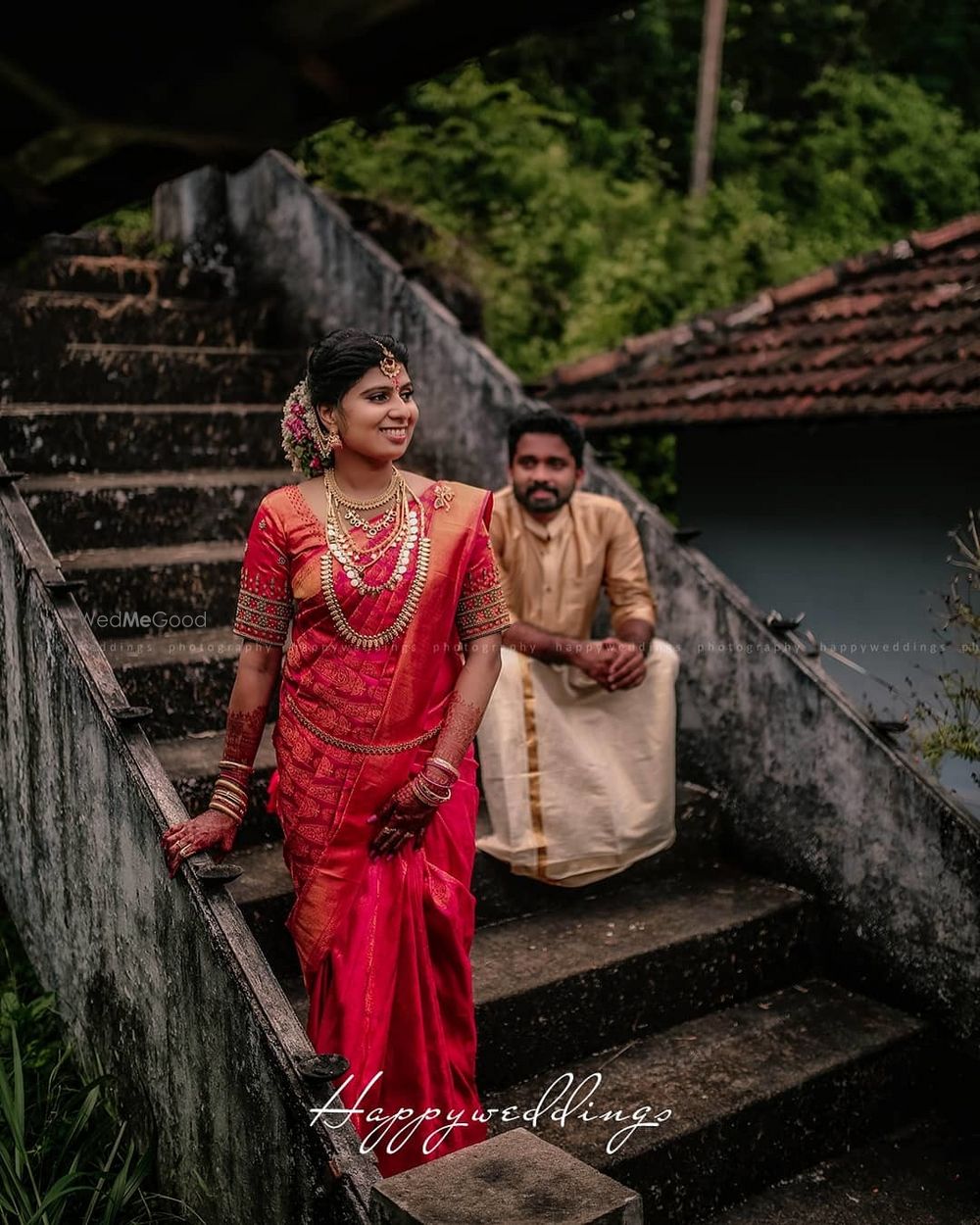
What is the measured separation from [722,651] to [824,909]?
1.08 metres

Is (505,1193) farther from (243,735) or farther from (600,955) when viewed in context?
(600,955)

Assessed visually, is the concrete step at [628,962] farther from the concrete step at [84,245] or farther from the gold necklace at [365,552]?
the concrete step at [84,245]

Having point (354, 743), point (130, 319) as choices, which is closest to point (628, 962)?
point (354, 743)

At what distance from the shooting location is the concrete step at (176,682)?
182 inches

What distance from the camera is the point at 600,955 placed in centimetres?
417

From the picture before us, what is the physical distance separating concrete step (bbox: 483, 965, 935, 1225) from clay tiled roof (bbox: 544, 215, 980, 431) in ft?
9.23

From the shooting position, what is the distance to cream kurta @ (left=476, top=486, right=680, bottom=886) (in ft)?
14.9

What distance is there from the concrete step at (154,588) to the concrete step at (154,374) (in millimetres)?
1261

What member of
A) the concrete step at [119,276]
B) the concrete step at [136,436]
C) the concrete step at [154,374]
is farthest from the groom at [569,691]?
the concrete step at [119,276]

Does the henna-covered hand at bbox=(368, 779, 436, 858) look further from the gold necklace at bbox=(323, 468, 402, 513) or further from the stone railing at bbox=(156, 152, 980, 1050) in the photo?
the stone railing at bbox=(156, 152, 980, 1050)

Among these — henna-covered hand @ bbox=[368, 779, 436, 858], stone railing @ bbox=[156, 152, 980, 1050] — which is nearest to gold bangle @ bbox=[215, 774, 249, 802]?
henna-covered hand @ bbox=[368, 779, 436, 858]

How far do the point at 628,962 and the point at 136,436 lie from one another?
11.4ft

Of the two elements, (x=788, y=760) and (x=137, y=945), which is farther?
(x=788, y=760)

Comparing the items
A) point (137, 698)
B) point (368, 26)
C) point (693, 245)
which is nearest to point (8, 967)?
point (137, 698)
